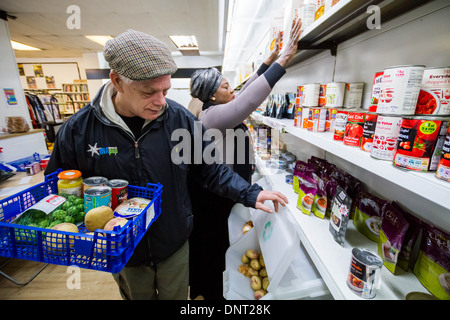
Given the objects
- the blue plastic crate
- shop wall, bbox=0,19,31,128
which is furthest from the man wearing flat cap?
shop wall, bbox=0,19,31,128

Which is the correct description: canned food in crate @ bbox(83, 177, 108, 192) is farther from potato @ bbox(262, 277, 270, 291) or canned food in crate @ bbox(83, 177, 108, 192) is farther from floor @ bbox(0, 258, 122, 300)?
floor @ bbox(0, 258, 122, 300)

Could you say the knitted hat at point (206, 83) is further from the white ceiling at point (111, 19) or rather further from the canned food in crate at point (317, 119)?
the white ceiling at point (111, 19)

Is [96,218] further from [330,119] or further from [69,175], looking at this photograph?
[330,119]

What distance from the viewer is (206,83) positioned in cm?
154

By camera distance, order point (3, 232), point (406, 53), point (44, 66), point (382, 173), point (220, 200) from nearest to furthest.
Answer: point (382, 173) → point (3, 232) → point (406, 53) → point (220, 200) → point (44, 66)

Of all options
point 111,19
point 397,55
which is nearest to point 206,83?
point 397,55

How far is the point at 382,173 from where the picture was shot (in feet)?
2.07

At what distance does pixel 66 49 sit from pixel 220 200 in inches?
361

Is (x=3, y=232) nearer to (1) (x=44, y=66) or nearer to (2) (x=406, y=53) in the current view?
(2) (x=406, y=53)

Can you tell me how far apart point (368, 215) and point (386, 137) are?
0.53 m

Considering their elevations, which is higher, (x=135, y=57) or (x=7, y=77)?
(x=7, y=77)

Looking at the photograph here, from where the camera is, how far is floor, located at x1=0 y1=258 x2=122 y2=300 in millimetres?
2072

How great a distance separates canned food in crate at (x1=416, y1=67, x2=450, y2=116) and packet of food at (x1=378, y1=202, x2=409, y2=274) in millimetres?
390
